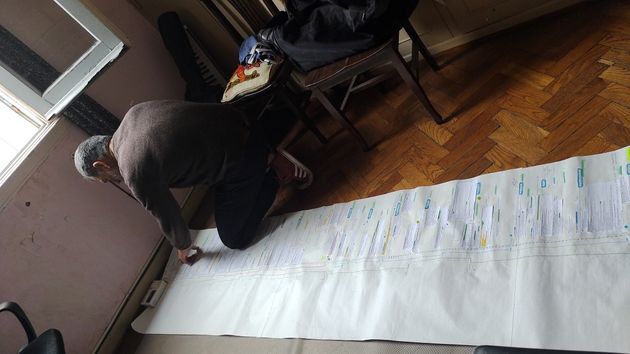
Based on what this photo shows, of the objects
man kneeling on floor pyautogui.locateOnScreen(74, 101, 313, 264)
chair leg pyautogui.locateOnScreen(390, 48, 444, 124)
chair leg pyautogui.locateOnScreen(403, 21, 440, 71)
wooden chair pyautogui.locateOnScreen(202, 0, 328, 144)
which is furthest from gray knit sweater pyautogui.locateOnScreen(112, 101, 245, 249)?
chair leg pyautogui.locateOnScreen(403, 21, 440, 71)

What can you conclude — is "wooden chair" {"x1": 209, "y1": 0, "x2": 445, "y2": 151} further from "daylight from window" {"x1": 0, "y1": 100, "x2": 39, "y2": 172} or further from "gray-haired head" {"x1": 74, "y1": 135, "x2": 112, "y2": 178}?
"daylight from window" {"x1": 0, "y1": 100, "x2": 39, "y2": 172}

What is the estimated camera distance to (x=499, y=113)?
1.53 metres

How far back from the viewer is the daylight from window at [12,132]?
1690 mm

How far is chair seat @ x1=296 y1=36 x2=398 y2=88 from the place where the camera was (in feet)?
4.75

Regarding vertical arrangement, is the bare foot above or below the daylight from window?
below

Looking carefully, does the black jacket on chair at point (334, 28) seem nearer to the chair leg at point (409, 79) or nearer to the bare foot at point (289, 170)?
the chair leg at point (409, 79)

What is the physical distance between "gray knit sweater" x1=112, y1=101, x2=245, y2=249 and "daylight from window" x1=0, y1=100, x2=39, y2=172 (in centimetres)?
49

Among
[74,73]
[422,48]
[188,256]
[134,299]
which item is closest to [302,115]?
[422,48]

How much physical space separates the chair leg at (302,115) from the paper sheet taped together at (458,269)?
1.68 feet

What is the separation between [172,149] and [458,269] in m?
1.09

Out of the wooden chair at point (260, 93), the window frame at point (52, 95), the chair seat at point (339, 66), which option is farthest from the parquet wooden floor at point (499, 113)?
the window frame at point (52, 95)

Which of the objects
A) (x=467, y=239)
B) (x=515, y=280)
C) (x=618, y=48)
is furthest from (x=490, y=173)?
(x=618, y=48)

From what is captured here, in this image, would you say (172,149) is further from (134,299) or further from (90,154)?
(134,299)

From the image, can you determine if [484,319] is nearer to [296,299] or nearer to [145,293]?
[296,299]
